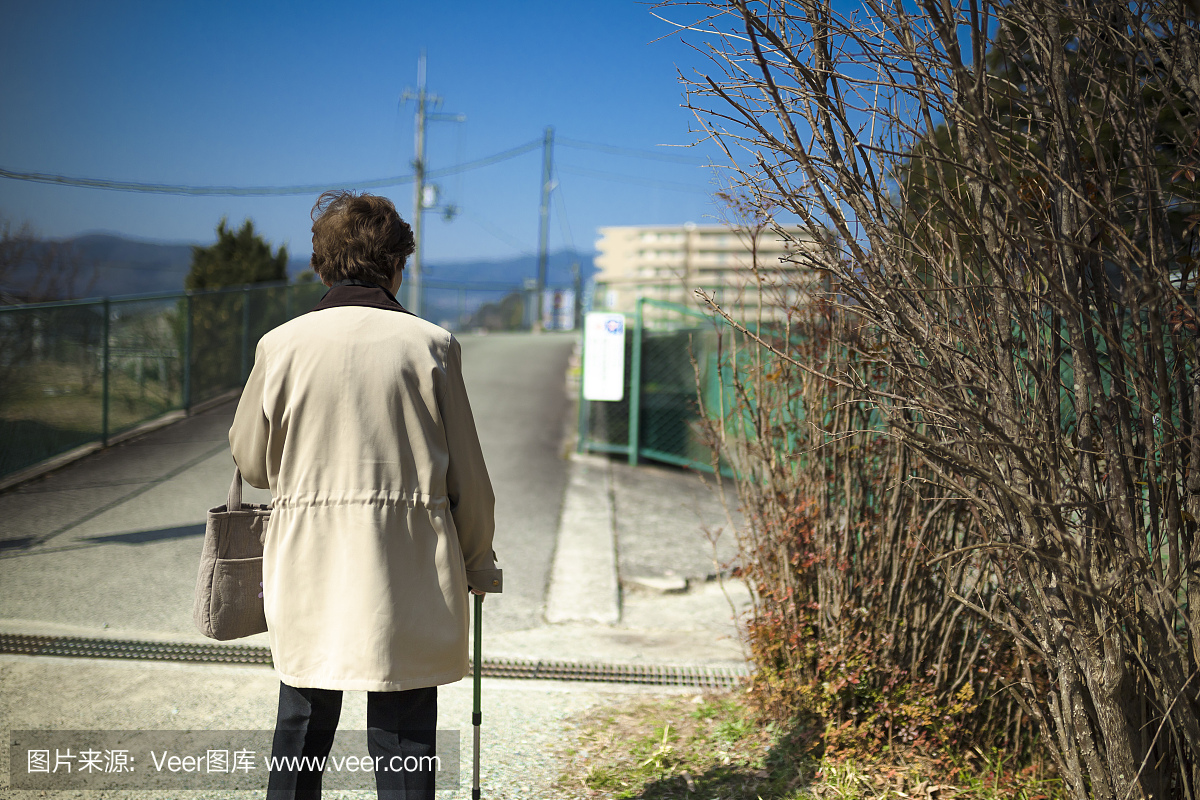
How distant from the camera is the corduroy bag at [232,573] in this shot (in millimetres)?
2252

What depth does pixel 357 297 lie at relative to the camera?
87.4 inches

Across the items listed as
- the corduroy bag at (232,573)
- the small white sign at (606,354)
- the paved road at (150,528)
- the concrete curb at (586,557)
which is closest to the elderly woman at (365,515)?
the corduroy bag at (232,573)

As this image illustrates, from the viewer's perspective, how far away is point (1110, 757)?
2.18m

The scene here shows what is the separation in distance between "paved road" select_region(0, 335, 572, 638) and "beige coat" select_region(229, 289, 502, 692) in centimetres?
286

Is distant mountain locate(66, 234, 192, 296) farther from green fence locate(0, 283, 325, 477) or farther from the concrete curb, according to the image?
the concrete curb

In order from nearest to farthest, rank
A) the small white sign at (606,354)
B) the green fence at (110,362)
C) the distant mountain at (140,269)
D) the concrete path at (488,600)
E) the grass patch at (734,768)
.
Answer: the grass patch at (734,768) < the concrete path at (488,600) < the green fence at (110,362) < the small white sign at (606,354) < the distant mountain at (140,269)

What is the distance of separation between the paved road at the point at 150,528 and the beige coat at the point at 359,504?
2865 mm

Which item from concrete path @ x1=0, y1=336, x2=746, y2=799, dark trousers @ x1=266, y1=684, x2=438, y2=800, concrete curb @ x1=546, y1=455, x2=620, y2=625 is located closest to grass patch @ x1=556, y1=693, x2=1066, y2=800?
concrete path @ x1=0, y1=336, x2=746, y2=799

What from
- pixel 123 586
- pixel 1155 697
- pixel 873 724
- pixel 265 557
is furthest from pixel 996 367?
pixel 123 586

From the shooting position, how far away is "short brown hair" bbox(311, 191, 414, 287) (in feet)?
7.45

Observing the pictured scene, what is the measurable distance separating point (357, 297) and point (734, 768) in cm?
220

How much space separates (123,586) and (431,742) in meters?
3.78

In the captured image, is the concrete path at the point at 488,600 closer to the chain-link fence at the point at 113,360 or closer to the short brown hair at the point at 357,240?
the chain-link fence at the point at 113,360

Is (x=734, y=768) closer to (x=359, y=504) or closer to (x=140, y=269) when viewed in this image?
(x=359, y=504)
